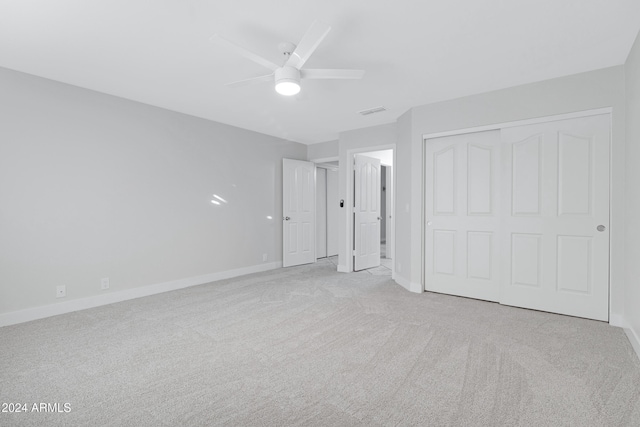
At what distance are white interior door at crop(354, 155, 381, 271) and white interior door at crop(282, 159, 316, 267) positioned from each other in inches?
46.9

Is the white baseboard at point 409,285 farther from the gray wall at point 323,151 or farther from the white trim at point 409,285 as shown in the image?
the gray wall at point 323,151

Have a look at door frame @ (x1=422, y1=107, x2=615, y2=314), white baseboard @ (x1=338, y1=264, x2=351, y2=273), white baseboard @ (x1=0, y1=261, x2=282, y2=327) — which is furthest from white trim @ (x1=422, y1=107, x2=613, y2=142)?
white baseboard @ (x1=0, y1=261, x2=282, y2=327)

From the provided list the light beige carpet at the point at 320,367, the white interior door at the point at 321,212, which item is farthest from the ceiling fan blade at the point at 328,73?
the white interior door at the point at 321,212

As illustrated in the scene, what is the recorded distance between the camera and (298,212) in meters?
6.24

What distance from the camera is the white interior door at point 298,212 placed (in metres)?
6.01

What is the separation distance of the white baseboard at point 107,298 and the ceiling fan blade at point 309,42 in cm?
337

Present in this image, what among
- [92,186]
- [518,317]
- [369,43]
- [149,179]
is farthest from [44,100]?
[518,317]

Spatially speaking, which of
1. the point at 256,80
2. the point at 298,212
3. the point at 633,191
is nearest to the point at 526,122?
the point at 633,191

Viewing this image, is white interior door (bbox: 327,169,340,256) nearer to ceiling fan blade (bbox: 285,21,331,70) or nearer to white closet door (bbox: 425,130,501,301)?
white closet door (bbox: 425,130,501,301)

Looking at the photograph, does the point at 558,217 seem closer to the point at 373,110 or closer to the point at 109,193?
the point at 373,110

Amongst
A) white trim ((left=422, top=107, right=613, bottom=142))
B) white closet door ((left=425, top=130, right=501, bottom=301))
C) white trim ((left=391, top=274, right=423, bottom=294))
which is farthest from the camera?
white trim ((left=391, top=274, right=423, bottom=294))

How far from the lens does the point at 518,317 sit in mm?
3229

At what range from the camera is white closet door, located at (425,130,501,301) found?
147 inches

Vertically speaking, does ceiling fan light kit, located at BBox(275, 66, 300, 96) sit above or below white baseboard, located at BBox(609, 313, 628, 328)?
above
